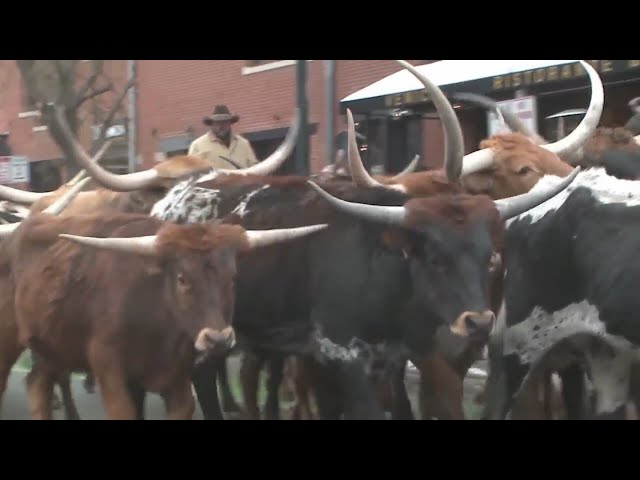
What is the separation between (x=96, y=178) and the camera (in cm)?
605

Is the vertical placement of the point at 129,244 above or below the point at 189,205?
below

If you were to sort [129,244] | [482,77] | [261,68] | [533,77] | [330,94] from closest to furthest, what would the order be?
1. [129,244]
2. [533,77]
3. [482,77]
4. [330,94]
5. [261,68]

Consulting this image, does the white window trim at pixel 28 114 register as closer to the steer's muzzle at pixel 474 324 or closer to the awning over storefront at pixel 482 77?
the awning over storefront at pixel 482 77

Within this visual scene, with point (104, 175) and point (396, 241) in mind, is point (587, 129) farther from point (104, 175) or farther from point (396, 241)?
point (104, 175)

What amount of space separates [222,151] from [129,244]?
9.69ft

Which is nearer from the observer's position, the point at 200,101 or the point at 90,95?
the point at 90,95

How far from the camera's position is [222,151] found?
774 cm

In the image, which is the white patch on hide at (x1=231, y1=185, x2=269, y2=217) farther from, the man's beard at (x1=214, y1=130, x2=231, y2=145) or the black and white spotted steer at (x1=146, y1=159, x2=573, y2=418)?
the man's beard at (x1=214, y1=130, x2=231, y2=145)

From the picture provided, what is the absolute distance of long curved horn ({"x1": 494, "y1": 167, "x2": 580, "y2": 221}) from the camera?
204 inches

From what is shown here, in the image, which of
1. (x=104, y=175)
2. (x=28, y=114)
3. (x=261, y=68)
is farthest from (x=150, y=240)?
(x=28, y=114)

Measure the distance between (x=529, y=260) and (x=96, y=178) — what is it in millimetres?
2532

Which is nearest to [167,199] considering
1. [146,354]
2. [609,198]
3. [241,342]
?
[241,342]

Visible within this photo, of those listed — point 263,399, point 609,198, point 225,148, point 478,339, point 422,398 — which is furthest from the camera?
point 225,148

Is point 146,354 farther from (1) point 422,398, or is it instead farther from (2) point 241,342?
(1) point 422,398
